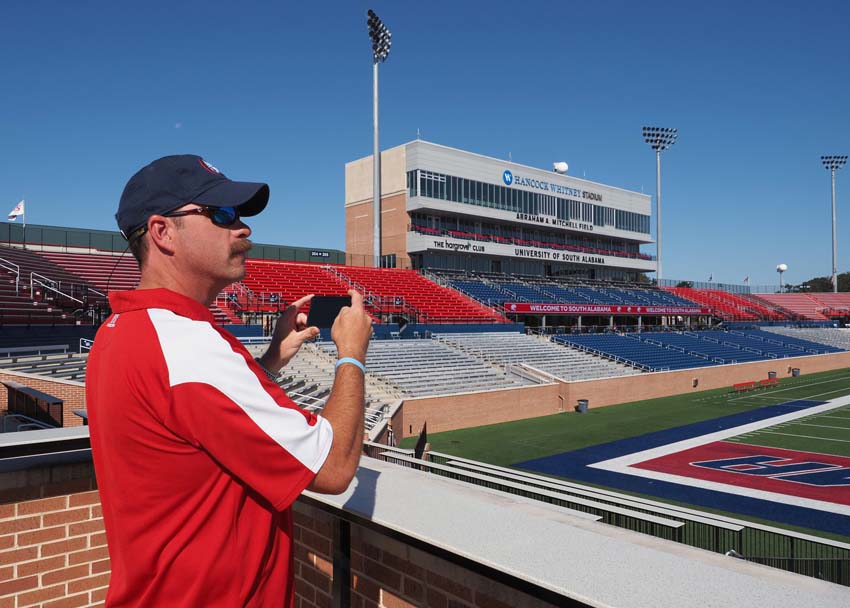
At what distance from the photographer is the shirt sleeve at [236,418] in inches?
54.9

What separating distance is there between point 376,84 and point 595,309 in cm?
2312

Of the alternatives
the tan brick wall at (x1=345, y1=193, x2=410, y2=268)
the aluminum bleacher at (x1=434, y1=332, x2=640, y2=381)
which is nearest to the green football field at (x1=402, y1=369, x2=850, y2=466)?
the aluminum bleacher at (x1=434, y1=332, x2=640, y2=381)

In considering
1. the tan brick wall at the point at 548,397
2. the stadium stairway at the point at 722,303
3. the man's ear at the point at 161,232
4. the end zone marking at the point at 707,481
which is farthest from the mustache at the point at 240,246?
the stadium stairway at the point at 722,303

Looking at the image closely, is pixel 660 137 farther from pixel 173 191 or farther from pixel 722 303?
pixel 173 191

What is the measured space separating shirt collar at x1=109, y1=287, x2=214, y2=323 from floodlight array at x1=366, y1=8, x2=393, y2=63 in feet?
146

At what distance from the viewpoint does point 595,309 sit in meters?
44.1

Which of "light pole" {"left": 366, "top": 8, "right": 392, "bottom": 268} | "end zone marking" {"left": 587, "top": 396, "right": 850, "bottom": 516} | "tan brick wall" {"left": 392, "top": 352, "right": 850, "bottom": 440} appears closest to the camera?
"end zone marking" {"left": 587, "top": 396, "right": 850, "bottom": 516}

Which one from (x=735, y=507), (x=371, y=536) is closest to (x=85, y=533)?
(x=371, y=536)

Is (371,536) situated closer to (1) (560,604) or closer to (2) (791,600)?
(1) (560,604)

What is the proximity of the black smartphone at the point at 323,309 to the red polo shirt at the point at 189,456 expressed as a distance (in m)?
0.66

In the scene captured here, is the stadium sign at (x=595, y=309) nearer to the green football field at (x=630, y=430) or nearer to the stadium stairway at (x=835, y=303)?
the green football field at (x=630, y=430)

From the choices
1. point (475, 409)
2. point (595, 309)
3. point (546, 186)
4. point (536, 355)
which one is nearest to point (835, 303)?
point (546, 186)

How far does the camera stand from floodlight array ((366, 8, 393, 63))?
41.8 meters

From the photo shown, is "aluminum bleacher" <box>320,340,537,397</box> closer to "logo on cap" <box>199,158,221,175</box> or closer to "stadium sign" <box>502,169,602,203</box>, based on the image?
"logo on cap" <box>199,158,221,175</box>
